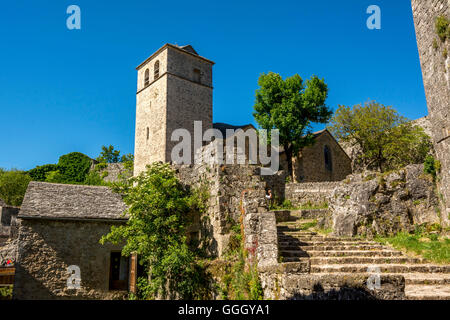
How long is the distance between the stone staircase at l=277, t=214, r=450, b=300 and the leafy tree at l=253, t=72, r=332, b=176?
668 inches

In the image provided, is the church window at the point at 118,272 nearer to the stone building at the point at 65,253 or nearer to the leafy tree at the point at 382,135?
the stone building at the point at 65,253

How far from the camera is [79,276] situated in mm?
13109

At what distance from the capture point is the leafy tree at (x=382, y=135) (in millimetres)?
24609

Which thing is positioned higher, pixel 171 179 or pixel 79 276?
pixel 171 179

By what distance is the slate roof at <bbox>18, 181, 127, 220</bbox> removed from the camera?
13.4 m

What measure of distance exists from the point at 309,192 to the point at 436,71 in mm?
12387

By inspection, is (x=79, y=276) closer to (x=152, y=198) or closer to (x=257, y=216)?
(x=152, y=198)

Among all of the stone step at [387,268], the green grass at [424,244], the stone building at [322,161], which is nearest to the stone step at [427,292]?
the stone step at [387,268]

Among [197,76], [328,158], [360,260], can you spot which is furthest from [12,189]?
[360,260]

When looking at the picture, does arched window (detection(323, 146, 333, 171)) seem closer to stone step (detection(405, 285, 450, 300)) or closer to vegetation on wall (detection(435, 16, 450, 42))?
vegetation on wall (detection(435, 16, 450, 42))

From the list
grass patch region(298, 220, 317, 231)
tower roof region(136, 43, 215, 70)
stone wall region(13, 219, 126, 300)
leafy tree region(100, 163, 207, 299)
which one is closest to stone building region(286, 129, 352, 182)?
tower roof region(136, 43, 215, 70)

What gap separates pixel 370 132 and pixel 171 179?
19.3 m

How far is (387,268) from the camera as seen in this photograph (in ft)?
27.4
